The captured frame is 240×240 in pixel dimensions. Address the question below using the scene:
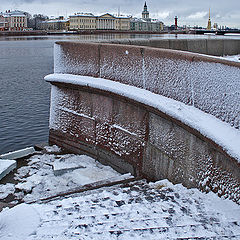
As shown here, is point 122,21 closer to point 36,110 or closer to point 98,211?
point 36,110

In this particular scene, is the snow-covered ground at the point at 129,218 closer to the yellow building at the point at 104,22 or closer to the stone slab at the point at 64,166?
the stone slab at the point at 64,166

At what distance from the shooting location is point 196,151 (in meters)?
3.44

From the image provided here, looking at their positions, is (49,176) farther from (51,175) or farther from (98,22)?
(98,22)

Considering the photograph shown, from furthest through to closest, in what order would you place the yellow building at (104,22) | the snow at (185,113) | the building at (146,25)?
the building at (146,25)
the yellow building at (104,22)
the snow at (185,113)

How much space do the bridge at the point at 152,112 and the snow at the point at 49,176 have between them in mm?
212

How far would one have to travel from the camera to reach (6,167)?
16.5ft

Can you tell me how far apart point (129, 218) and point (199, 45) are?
7.00 meters

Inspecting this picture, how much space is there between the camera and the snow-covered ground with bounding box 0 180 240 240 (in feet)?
8.77

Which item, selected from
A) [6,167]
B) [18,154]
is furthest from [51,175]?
[18,154]

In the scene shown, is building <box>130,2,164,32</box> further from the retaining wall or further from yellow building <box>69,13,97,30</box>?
the retaining wall

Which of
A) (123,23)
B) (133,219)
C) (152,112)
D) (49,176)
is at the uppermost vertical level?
(123,23)

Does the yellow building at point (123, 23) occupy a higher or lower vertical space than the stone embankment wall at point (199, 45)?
higher

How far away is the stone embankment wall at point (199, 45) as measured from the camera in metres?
7.83

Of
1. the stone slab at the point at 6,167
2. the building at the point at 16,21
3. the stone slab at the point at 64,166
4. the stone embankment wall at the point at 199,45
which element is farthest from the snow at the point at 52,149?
the building at the point at 16,21
